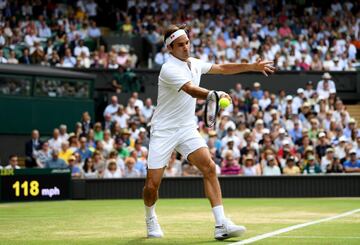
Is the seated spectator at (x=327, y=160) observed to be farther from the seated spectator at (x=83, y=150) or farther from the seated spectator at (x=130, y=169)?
the seated spectator at (x=83, y=150)

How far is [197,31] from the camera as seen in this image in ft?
102

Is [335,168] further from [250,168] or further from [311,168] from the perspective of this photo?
[250,168]

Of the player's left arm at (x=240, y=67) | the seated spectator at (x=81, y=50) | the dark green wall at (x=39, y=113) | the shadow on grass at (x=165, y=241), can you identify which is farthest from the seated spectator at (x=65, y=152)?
the shadow on grass at (x=165, y=241)

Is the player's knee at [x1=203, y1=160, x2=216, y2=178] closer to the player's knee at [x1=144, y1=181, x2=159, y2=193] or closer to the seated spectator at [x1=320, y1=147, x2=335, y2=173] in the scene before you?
the player's knee at [x1=144, y1=181, x2=159, y2=193]

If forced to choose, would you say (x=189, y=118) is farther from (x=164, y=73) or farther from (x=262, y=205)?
(x=262, y=205)

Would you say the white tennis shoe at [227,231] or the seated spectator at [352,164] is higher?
the seated spectator at [352,164]

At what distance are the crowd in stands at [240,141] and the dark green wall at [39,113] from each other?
0.61 m

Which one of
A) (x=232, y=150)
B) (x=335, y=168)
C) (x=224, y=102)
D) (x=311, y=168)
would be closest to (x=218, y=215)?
(x=224, y=102)

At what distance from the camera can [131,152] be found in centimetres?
2242

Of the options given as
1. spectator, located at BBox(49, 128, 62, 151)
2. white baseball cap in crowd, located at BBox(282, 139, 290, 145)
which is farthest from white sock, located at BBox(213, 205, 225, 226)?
spectator, located at BBox(49, 128, 62, 151)

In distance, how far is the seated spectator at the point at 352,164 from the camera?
69.9ft

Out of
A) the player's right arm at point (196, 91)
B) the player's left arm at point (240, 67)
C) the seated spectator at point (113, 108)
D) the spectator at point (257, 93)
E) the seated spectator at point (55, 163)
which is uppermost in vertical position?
the spectator at point (257, 93)

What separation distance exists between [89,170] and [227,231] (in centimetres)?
1278

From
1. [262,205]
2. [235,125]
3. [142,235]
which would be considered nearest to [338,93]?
[235,125]
